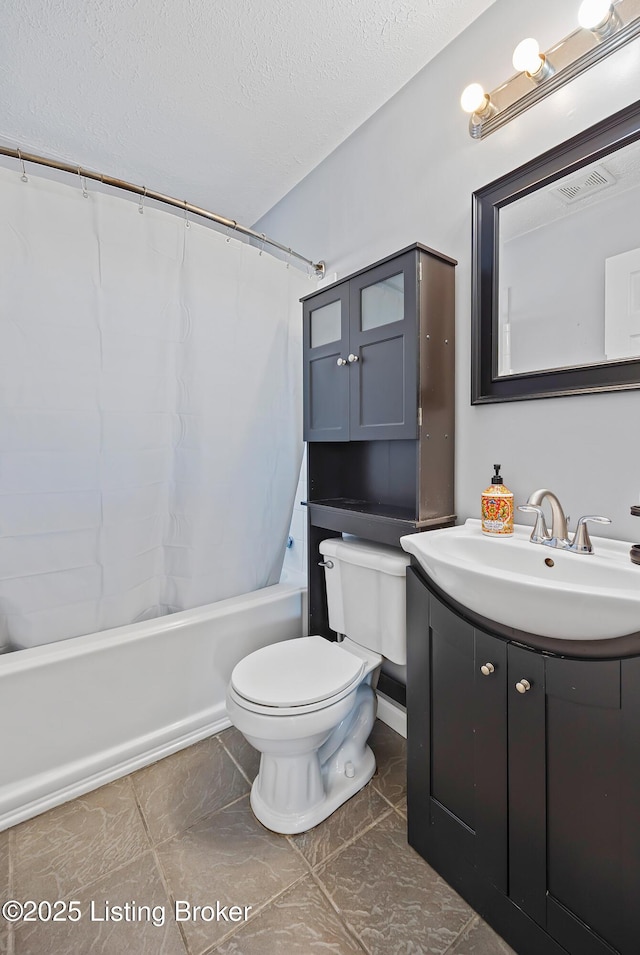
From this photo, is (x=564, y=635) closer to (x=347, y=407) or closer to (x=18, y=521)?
(x=347, y=407)

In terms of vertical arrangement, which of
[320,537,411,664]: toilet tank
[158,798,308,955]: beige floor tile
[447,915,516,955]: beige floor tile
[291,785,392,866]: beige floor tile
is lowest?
[291,785,392,866]: beige floor tile

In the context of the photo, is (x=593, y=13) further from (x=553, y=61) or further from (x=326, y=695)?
(x=326, y=695)

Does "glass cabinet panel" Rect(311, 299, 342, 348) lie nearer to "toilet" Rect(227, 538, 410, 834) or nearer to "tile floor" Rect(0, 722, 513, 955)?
Result: "toilet" Rect(227, 538, 410, 834)

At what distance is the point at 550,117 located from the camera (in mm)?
1181

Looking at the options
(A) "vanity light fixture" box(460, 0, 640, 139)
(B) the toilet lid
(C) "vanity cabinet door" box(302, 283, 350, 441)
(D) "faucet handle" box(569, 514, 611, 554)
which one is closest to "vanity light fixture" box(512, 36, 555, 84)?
(A) "vanity light fixture" box(460, 0, 640, 139)

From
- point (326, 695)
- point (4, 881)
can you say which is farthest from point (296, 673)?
point (4, 881)

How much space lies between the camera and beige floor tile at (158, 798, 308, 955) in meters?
1.07

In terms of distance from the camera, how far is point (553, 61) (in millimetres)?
1121

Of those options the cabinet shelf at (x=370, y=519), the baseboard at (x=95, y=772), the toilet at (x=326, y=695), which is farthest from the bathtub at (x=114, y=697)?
the cabinet shelf at (x=370, y=519)

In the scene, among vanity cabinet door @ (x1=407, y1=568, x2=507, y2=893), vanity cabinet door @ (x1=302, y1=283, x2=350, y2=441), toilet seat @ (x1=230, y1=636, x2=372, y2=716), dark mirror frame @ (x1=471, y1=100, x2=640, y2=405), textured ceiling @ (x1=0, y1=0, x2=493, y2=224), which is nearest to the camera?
vanity cabinet door @ (x1=407, y1=568, x2=507, y2=893)

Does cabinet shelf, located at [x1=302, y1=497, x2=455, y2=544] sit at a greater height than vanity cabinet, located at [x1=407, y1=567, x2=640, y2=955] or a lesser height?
greater

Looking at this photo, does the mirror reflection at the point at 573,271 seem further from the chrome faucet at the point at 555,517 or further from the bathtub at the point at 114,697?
the bathtub at the point at 114,697

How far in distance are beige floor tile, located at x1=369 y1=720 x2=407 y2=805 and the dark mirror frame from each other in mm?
1283

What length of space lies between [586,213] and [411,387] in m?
0.61
